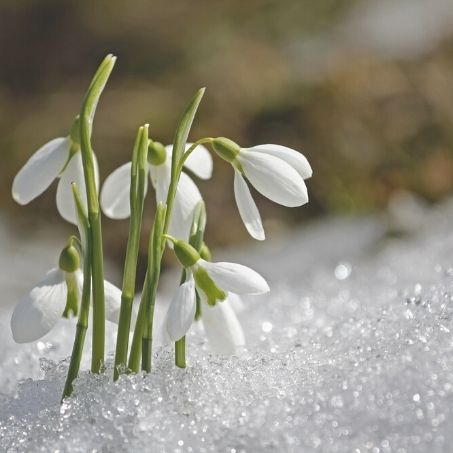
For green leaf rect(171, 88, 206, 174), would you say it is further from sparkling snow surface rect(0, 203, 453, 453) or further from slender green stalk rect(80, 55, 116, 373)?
sparkling snow surface rect(0, 203, 453, 453)

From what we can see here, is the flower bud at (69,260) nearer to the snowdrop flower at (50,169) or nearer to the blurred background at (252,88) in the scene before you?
the snowdrop flower at (50,169)

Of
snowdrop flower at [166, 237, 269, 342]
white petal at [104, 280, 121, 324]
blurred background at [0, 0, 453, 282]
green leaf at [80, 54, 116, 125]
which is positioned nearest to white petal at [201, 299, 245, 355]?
snowdrop flower at [166, 237, 269, 342]

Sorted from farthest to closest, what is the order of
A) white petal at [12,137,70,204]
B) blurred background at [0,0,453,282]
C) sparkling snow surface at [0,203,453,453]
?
blurred background at [0,0,453,282] → white petal at [12,137,70,204] → sparkling snow surface at [0,203,453,453]

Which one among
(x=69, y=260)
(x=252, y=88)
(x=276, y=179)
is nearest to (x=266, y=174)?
(x=276, y=179)

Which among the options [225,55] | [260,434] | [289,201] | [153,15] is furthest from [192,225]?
[153,15]

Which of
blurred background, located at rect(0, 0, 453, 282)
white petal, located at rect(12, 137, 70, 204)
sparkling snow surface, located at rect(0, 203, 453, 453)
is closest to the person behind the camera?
sparkling snow surface, located at rect(0, 203, 453, 453)

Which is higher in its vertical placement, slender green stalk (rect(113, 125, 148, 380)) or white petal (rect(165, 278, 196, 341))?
slender green stalk (rect(113, 125, 148, 380))
